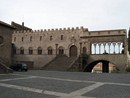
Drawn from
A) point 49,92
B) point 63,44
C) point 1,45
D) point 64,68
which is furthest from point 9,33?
point 49,92

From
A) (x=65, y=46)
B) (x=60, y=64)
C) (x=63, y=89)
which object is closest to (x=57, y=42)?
(x=65, y=46)

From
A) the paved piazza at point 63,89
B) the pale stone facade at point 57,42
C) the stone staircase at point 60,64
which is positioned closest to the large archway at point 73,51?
the pale stone facade at point 57,42

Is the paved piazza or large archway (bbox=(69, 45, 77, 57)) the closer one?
the paved piazza

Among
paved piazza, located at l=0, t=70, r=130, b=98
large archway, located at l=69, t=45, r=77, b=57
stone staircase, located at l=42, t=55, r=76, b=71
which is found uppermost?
large archway, located at l=69, t=45, r=77, b=57

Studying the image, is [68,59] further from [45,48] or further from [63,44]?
[45,48]

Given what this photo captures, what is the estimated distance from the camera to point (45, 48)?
52.6 m

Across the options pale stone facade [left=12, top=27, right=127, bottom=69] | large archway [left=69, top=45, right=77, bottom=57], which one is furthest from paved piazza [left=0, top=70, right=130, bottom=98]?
large archway [left=69, top=45, right=77, bottom=57]

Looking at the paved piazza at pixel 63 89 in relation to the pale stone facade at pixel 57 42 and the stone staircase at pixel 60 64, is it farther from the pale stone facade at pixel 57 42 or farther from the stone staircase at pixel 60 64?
the pale stone facade at pixel 57 42

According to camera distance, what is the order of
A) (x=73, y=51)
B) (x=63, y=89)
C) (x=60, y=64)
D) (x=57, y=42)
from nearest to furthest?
(x=63, y=89) → (x=60, y=64) → (x=73, y=51) → (x=57, y=42)

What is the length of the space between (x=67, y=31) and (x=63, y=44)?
9.89ft

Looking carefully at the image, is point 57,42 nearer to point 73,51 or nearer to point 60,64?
point 73,51

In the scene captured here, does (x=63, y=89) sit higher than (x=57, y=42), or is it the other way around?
(x=57, y=42)

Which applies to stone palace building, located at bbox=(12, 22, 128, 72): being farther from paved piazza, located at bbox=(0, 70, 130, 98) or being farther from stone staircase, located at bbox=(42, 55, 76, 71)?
paved piazza, located at bbox=(0, 70, 130, 98)

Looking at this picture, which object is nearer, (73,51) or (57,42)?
(73,51)
